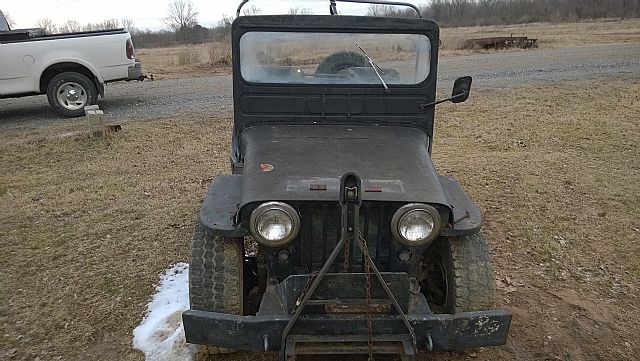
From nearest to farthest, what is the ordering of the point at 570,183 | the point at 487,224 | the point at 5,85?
1. the point at 487,224
2. the point at 570,183
3. the point at 5,85

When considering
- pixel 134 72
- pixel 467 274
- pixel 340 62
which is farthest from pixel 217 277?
pixel 134 72

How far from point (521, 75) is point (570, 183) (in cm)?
924

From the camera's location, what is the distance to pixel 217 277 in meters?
2.90

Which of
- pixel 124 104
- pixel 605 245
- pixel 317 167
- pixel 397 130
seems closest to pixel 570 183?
pixel 605 245

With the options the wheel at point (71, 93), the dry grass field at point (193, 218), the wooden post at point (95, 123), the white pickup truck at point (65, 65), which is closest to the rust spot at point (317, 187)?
the dry grass field at point (193, 218)

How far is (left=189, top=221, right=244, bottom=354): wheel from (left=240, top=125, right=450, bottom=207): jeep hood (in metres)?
0.35

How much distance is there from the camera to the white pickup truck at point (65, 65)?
9469mm

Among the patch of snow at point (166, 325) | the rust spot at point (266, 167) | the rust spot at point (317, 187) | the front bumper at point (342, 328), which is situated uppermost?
the rust spot at point (266, 167)

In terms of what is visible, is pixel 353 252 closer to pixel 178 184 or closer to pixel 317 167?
pixel 317 167

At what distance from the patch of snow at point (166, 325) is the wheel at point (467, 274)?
1571 millimetres

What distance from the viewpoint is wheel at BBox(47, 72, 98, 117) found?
9828 millimetres

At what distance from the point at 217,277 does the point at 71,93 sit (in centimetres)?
853

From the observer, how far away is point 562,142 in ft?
25.8

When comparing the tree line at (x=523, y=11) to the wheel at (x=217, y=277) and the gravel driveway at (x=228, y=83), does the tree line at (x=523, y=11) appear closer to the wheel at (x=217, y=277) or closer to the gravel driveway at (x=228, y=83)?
the gravel driveway at (x=228, y=83)
